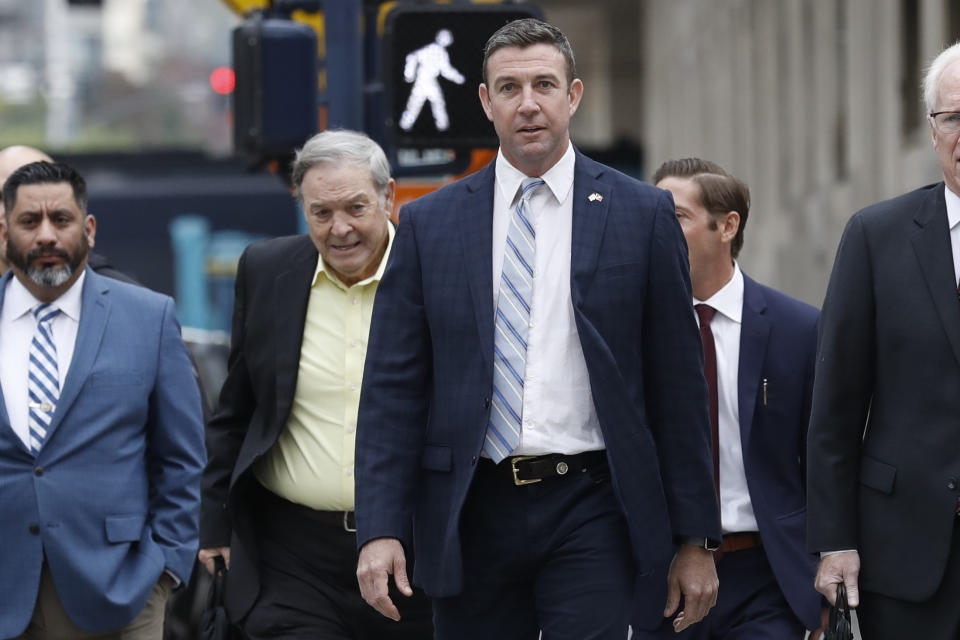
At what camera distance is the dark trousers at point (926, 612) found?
4656mm

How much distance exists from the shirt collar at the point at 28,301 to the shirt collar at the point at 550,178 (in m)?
1.86

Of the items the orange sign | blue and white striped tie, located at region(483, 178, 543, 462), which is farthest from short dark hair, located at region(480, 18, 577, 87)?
the orange sign

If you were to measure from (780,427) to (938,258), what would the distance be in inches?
43.3

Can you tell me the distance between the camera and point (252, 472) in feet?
20.0

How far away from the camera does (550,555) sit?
4785 millimetres

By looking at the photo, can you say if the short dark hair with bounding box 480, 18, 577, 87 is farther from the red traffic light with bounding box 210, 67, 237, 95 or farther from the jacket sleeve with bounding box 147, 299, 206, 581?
the red traffic light with bounding box 210, 67, 237, 95

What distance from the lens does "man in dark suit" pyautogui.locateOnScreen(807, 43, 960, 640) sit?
183 inches

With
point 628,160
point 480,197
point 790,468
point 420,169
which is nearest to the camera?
point 480,197

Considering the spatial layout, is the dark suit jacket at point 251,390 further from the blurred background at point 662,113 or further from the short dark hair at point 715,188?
the blurred background at point 662,113

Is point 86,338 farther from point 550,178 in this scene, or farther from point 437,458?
point 550,178

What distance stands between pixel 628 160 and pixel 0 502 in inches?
1039

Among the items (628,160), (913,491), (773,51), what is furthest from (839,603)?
(628,160)

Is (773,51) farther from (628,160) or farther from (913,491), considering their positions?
(913,491)

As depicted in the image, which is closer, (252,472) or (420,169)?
(252,472)
